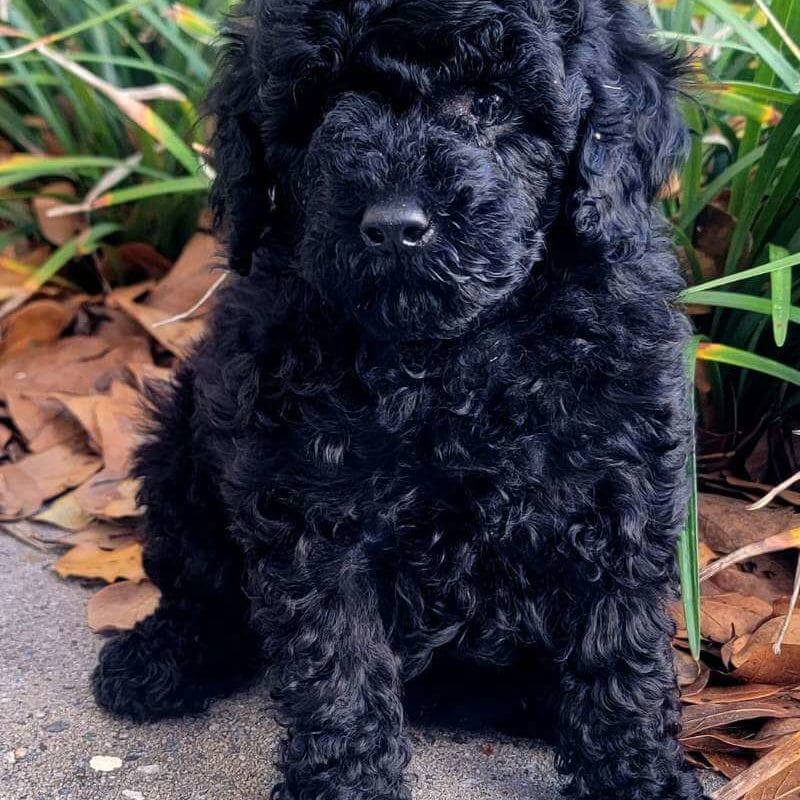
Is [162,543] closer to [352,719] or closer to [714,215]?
[352,719]

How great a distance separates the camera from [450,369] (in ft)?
7.16

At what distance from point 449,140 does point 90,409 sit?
2433mm

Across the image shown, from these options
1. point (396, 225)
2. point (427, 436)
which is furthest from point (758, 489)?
point (396, 225)

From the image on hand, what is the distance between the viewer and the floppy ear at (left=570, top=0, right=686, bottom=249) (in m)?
2.09

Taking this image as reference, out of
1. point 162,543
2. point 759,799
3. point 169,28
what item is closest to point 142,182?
point 169,28

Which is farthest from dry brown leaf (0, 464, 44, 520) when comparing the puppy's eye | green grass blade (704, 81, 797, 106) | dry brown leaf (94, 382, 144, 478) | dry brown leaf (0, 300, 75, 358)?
green grass blade (704, 81, 797, 106)

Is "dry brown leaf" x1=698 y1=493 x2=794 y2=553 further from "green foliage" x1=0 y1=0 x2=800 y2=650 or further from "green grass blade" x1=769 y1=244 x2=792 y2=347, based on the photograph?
"green grass blade" x1=769 y1=244 x2=792 y2=347

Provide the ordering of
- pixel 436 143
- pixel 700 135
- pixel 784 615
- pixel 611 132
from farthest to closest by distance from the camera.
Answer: pixel 700 135 < pixel 784 615 < pixel 611 132 < pixel 436 143

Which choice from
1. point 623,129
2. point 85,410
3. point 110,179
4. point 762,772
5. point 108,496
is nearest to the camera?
point 623,129

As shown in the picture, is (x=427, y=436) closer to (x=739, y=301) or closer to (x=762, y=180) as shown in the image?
(x=739, y=301)

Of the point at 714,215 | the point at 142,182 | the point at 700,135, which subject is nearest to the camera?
the point at 700,135

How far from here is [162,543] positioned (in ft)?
9.43

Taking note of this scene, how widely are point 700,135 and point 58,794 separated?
227cm

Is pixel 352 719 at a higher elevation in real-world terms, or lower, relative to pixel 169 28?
lower
